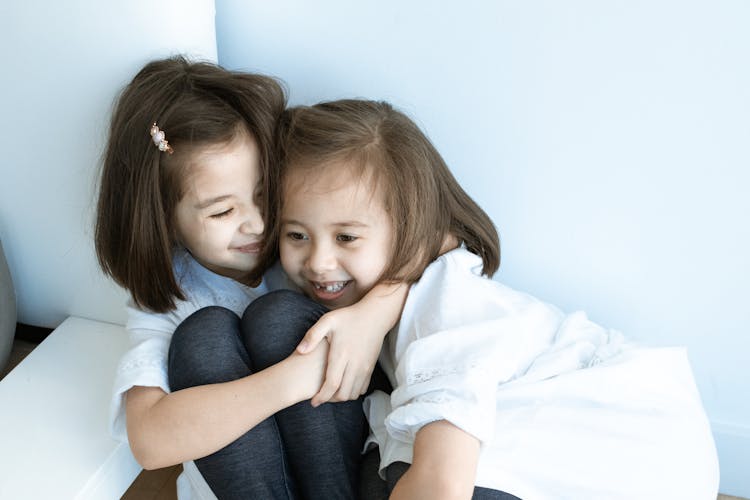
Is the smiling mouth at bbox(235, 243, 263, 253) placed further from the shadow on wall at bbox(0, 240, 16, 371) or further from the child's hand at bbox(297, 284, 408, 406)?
the shadow on wall at bbox(0, 240, 16, 371)

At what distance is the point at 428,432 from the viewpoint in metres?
0.71

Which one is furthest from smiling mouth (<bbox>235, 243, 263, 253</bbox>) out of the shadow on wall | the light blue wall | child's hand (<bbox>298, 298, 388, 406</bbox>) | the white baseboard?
the white baseboard

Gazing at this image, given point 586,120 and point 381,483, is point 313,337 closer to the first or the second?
point 381,483

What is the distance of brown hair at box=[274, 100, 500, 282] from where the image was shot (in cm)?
80

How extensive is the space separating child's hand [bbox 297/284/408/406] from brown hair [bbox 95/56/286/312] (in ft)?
0.52

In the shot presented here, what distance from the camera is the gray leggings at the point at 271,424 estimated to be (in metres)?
0.75

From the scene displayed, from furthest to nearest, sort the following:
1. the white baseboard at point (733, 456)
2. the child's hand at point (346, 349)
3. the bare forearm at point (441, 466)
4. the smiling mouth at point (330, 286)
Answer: the white baseboard at point (733, 456) → the smiling mouth at point (330, 286) → the child's hand at point (346, 349) → the bare forearm at point (441, 466)

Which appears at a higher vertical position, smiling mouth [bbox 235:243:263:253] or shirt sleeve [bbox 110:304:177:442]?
smiling mouth [bbox 235:243:263:253]

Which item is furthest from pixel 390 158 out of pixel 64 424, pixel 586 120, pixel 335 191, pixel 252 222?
pixel 64 424

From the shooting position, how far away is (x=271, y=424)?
779 millimetres

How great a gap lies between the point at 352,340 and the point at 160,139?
12.8 inches

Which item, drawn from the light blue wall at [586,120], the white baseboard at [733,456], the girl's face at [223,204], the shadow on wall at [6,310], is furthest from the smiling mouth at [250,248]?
the white baseboard at [733,456]

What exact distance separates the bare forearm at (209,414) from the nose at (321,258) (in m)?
0.12

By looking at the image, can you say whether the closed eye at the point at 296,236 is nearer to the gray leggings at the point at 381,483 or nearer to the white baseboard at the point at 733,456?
the gray leggings at the point at 381,483
